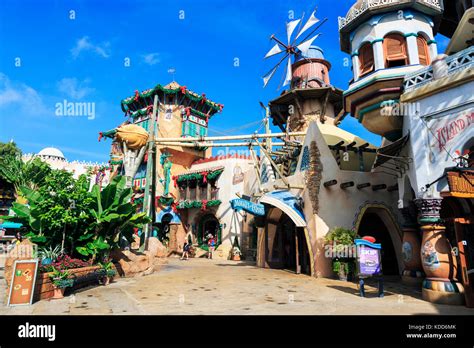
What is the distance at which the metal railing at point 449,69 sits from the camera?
27.7 ft

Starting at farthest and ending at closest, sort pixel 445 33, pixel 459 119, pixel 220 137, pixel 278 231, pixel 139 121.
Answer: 1. pixel 139 121
2. pixel 220 137
3. pixel 278 231
4. pixel 445 33
5. pixel 459 119

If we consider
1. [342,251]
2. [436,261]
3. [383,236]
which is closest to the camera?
[436,261]

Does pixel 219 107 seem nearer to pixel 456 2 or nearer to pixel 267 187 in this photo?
pixel 267 187

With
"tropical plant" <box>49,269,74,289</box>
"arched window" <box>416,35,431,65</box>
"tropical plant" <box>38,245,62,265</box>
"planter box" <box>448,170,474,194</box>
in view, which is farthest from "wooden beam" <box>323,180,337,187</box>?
"tropical plant" <box>38,245,62,265</box>

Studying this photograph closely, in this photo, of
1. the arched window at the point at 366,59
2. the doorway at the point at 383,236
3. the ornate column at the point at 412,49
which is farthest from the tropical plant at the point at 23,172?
the ornate column at the point at 412,49

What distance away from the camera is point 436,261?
8.69 meters

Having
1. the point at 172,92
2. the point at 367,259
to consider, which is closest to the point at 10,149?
the point at 172,92

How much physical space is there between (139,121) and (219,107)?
908cm

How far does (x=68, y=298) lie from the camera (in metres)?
8.91

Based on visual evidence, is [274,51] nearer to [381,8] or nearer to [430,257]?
[381,8]

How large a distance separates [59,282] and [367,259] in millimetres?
8883

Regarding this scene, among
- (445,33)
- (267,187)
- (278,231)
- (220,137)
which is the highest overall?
(445,33)
